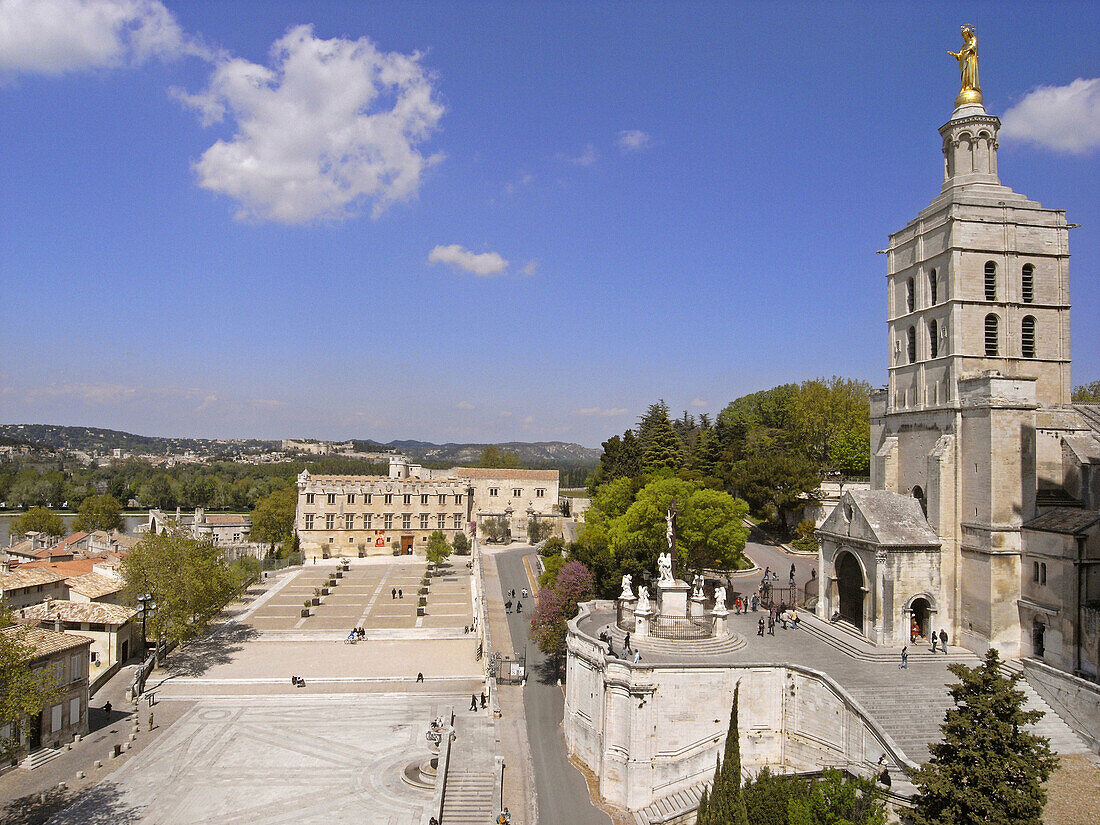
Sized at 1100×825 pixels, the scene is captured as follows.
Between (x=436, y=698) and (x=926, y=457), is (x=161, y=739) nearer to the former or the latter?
(x=436, y=698)

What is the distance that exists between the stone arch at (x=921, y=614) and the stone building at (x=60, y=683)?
3029 centimetres

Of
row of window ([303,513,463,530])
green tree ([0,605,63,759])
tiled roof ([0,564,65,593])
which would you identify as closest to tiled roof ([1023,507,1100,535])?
green tree ([0,605,63,759])

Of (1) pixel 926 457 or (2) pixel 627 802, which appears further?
(1) pixel 926 457

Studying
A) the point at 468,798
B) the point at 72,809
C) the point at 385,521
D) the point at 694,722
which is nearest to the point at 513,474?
the point at 385,521

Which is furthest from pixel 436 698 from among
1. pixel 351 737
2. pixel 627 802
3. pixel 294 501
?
pixel 294 501

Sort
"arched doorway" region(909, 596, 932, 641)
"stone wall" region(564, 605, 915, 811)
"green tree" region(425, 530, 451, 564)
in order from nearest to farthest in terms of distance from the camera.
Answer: "stone wall" region(564, 605, 915, 811) < "arched doorway" region(909, 596, 932, 641) < "green tree" region(425, 530, 451, 564)

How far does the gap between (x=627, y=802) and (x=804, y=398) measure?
45.3 m

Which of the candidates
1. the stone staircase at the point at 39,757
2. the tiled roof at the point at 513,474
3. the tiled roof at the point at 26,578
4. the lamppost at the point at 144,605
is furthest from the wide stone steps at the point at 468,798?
the tiled roof at the point at 513,474

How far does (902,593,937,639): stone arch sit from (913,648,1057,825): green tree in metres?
9.62

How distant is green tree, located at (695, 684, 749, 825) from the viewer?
16.5 meters

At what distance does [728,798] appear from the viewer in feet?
55.8

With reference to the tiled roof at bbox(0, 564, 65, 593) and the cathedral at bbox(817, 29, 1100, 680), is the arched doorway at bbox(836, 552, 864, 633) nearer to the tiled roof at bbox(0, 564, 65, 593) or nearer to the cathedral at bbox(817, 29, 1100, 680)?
the cathedral at bbox(817, 29, 1100, 680)

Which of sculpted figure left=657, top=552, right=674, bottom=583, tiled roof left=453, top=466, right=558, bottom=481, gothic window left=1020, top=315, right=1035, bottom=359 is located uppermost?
gothic window left=1020, top=315, right=1035, bottom=359

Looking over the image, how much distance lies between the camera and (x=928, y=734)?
748 inches
